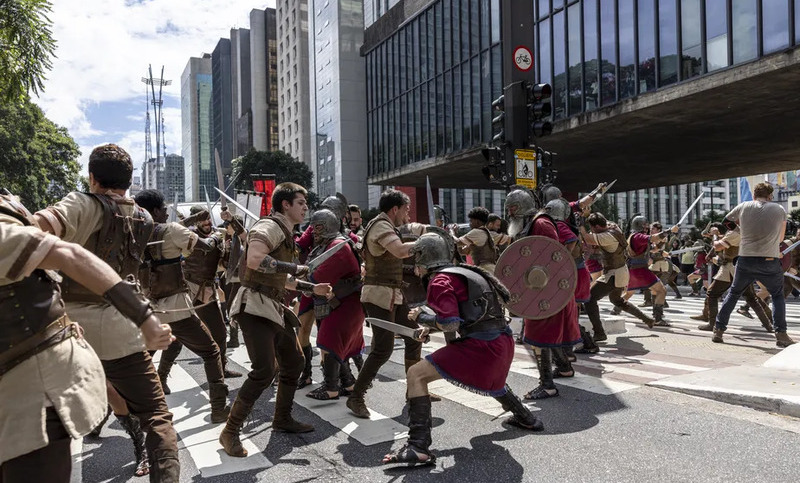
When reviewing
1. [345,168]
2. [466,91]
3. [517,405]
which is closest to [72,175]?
[466,91]

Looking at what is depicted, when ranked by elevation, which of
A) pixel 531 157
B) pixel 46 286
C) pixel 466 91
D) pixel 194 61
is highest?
pixel 194 61

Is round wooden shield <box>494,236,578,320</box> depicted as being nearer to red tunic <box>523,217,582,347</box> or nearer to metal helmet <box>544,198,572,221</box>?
red tunic <box>523,217,582,347</box>

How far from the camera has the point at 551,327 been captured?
5480mm

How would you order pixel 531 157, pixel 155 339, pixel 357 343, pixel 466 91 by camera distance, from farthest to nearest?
pixel 466 91 < pixel 531 157 < pixel 357 343 < pixel 155 339

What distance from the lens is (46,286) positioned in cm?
229

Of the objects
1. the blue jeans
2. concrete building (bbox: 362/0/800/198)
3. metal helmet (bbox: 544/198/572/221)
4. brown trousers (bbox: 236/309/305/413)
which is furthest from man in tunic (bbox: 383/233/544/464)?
concrete building (bbox: 362/0/800/198)

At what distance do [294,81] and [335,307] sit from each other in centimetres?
7194

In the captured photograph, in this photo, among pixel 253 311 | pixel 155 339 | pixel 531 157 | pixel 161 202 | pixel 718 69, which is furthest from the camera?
pixel 718 69

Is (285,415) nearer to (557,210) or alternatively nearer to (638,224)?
(557,210)

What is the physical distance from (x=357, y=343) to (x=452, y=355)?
205 centimetres

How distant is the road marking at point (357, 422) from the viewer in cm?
448

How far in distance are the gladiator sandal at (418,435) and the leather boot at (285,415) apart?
3.23 ft

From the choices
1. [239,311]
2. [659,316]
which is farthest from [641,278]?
[239,311]

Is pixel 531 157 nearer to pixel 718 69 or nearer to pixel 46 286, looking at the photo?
pixel 46 286
